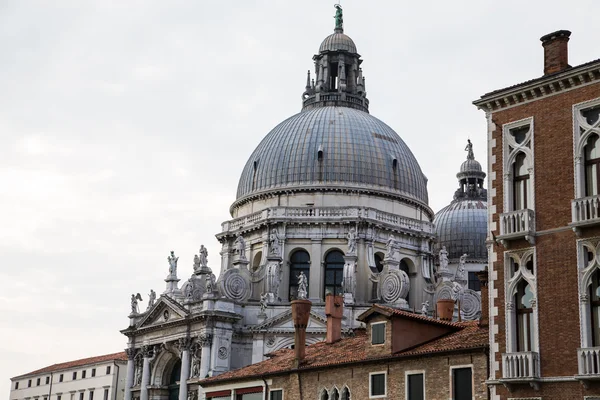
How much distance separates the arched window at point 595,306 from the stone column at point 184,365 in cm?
4178

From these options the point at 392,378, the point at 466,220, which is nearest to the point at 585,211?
the point at 392,378

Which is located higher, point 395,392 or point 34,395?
point 34,395

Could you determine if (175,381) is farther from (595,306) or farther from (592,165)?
(592,165)

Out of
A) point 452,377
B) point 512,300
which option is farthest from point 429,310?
point 512,300

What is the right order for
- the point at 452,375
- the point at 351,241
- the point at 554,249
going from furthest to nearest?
the point at 351,241 → the point at 452,375 → the point at 554,249

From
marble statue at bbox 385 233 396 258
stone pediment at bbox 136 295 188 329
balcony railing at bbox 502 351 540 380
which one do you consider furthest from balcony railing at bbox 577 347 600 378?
stone pediment at bbox 136 295 188 329

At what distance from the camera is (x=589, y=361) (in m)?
24.8

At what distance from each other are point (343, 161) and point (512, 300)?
45361 millimetres

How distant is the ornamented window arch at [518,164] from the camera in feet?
91.5

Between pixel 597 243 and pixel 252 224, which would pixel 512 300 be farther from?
pixel 252 224

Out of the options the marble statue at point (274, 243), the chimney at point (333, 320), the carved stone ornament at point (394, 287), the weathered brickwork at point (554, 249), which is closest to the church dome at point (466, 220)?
the carved stone ornament at point (394, 287)

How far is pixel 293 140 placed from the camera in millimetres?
74500

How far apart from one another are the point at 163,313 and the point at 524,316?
43830mm

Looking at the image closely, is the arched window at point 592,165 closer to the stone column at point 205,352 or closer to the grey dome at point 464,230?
the stone column at point 205,352
